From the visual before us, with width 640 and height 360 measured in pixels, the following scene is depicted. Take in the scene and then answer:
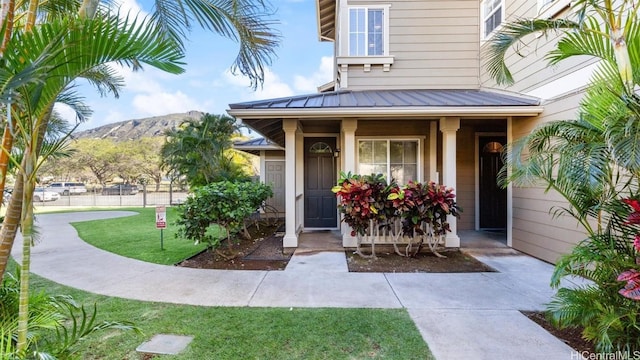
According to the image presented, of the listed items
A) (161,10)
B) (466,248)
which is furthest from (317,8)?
(466,248)

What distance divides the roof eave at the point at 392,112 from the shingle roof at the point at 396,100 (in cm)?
8

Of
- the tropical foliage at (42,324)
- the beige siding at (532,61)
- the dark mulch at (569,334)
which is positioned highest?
the beige siding at (532,61)

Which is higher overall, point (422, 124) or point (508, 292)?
point (422, 124)

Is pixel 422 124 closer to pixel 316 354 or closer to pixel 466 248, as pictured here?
pixel 466 248

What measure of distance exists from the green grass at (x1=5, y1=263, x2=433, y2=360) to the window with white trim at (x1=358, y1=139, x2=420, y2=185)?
4181 millimetres

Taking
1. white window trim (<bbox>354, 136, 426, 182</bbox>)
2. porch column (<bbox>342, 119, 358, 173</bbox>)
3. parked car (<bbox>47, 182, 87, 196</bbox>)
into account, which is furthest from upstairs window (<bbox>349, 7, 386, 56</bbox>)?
parked car (<bbox>47, 182, 87, 196</bbox>)

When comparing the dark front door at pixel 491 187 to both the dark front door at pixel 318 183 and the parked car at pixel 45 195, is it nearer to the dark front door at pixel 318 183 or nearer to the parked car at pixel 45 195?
the dark front door at pixel 318 183

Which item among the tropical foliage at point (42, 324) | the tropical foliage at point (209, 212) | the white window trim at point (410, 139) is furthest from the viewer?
the white window trim at point (410, 139)

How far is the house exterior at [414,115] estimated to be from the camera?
574 centimetres

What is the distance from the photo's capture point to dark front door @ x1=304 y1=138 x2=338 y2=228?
25.8ft

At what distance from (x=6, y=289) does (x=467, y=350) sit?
3895mm

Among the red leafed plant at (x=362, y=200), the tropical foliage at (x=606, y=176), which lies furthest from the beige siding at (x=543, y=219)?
the red leafed plant at (x=362, y=200)

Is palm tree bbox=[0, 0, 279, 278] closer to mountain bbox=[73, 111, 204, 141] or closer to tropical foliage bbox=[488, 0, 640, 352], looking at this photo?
tropical foliage bbox=[488, 0, 640, 352]

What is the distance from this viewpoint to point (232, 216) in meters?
5.07
